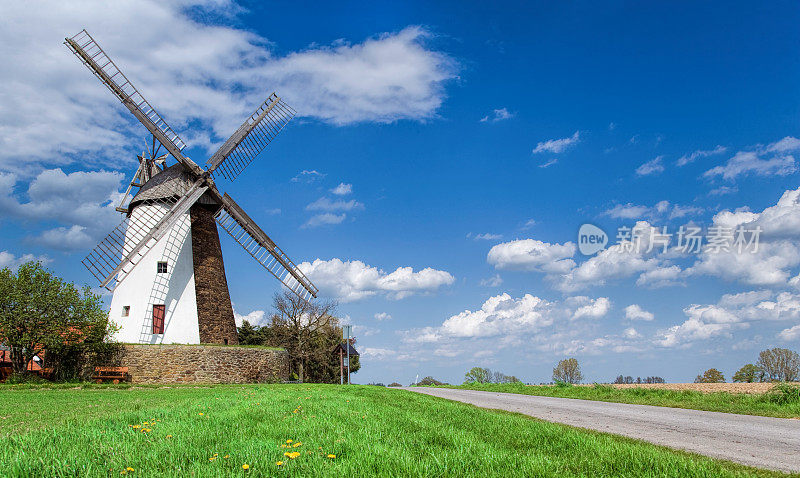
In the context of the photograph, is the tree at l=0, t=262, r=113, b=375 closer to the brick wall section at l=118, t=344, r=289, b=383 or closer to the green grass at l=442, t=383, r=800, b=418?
the brick wall section at l=118, t=344, r=289, b=383

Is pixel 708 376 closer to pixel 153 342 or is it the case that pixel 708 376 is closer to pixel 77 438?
pixel 77 438

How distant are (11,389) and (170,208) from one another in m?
13.2

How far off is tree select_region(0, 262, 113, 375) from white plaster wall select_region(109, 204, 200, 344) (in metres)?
1.50

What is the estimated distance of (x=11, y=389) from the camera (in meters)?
25.7

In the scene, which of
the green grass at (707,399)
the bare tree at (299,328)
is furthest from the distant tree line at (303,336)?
the green grass at (707,399)

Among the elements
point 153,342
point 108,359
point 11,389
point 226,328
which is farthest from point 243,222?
point 11,389

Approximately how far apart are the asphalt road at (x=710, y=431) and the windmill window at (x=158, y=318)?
27.8m

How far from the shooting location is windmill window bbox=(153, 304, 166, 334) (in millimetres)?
32656

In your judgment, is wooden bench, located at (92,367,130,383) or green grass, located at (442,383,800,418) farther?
wooden bench, located at (92,367,130,383)

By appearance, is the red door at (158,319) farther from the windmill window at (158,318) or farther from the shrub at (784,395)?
the shrub at (784,395)

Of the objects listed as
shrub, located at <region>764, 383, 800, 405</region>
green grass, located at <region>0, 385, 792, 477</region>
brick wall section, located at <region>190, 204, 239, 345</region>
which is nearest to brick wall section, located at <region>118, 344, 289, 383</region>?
brick wall section, located at <region>190, 204, 239, 345</region>

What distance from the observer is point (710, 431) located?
360 inches

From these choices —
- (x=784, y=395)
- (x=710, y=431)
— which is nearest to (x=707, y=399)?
(x=784, y=395)

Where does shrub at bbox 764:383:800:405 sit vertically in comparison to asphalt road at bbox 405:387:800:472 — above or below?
above
